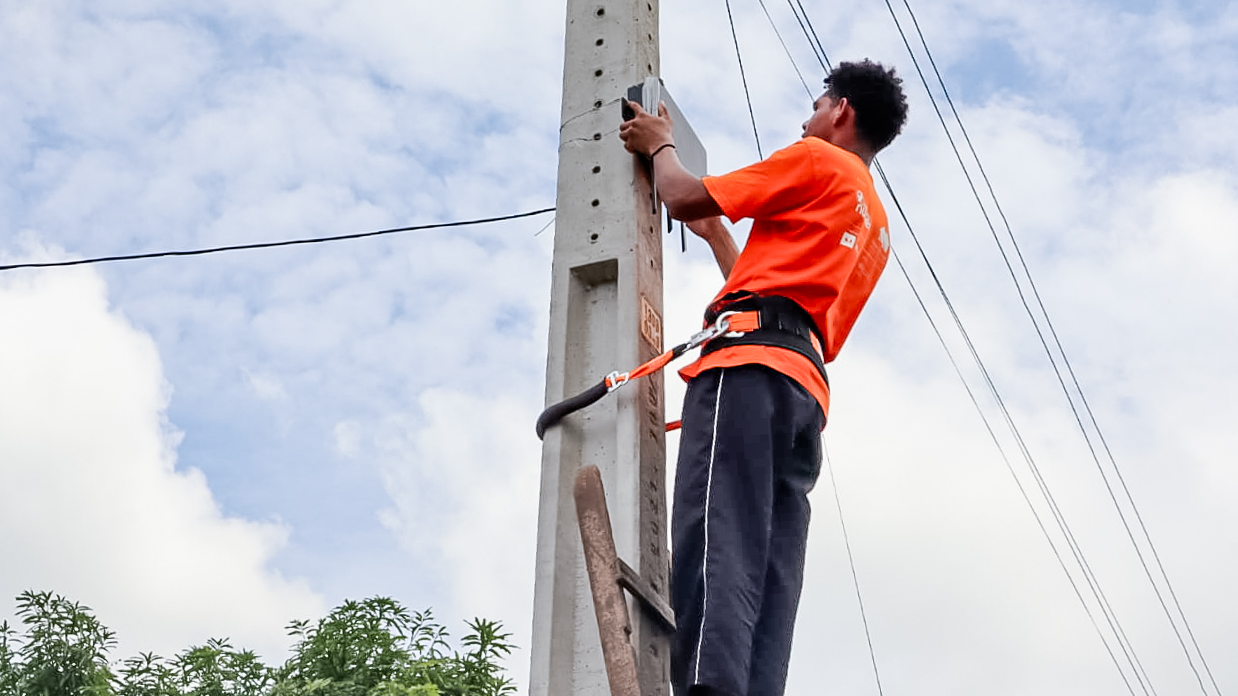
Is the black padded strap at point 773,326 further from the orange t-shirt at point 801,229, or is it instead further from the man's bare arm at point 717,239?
the man's bare arm at point 717,239

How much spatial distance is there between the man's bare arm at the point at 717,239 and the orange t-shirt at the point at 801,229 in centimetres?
50

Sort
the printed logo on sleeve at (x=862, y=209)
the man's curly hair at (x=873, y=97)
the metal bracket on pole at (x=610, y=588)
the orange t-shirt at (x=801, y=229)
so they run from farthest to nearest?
the man's curly hair at (x=873, y=97)
the printed logo on sleeve at (x=862, y=209)
the orange t-shirt at (x=801, y=229)
the metal bracket on pole at (x=610, y=588)

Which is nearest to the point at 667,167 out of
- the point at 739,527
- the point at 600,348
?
the point at 600,348

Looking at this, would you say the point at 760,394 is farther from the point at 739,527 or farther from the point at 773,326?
the point at 739,527

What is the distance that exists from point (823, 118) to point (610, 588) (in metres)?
1.47

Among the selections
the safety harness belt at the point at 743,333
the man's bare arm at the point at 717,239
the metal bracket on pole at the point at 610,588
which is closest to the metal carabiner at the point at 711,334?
the safety harness belt at the point at 743,333

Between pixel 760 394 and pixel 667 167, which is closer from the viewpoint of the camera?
pixel 760 394

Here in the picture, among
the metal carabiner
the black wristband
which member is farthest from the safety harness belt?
the black wristband

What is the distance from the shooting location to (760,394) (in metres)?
3.00

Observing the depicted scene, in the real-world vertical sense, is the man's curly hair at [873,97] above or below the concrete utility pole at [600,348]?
above

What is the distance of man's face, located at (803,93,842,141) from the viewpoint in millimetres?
3613

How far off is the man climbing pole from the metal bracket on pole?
0.08 m

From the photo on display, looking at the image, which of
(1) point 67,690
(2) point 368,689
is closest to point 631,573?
(2) point 368,689

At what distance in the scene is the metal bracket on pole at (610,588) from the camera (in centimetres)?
268
